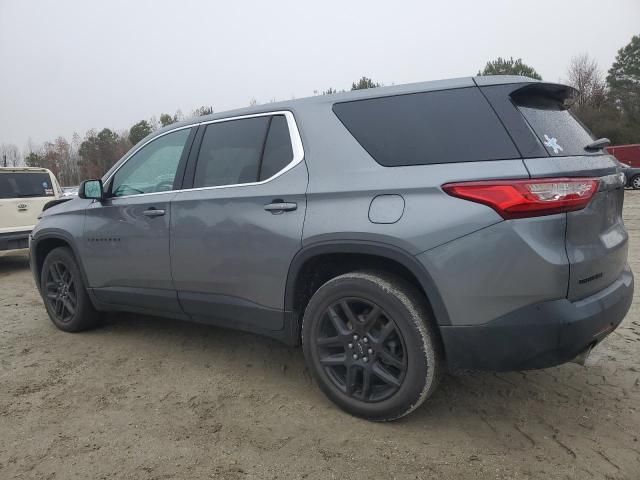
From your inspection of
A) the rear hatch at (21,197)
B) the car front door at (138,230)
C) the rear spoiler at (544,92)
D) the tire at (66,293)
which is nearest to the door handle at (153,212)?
the car front door at (138,230)

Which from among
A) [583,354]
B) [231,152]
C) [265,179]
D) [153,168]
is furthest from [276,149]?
[583,354]

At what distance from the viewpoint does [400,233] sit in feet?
8.16

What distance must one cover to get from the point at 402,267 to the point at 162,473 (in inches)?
59.9

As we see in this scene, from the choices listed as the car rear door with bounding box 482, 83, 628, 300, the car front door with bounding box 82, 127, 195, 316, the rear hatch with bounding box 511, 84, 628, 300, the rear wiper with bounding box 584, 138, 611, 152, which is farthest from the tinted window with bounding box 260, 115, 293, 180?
the rear wiper with bounding box 584, 138, 611, 152

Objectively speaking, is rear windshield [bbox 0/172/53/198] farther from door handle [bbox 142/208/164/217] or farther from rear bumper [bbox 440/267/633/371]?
rear bumper [bbox 440/267/633/371]

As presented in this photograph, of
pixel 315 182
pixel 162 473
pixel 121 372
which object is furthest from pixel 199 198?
pixel 162 473

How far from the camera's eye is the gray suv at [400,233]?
7.48ft

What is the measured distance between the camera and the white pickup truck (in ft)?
27.1

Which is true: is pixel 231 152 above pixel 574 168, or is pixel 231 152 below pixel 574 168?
above

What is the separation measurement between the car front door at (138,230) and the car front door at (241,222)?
0.50 ft

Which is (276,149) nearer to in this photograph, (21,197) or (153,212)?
(153,212)

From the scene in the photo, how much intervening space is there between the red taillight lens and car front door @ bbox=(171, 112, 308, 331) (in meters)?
1.04

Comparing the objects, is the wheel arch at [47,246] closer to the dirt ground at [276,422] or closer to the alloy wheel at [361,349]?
the dirt ground at [276,422]

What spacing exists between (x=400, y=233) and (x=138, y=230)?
7.03ft
